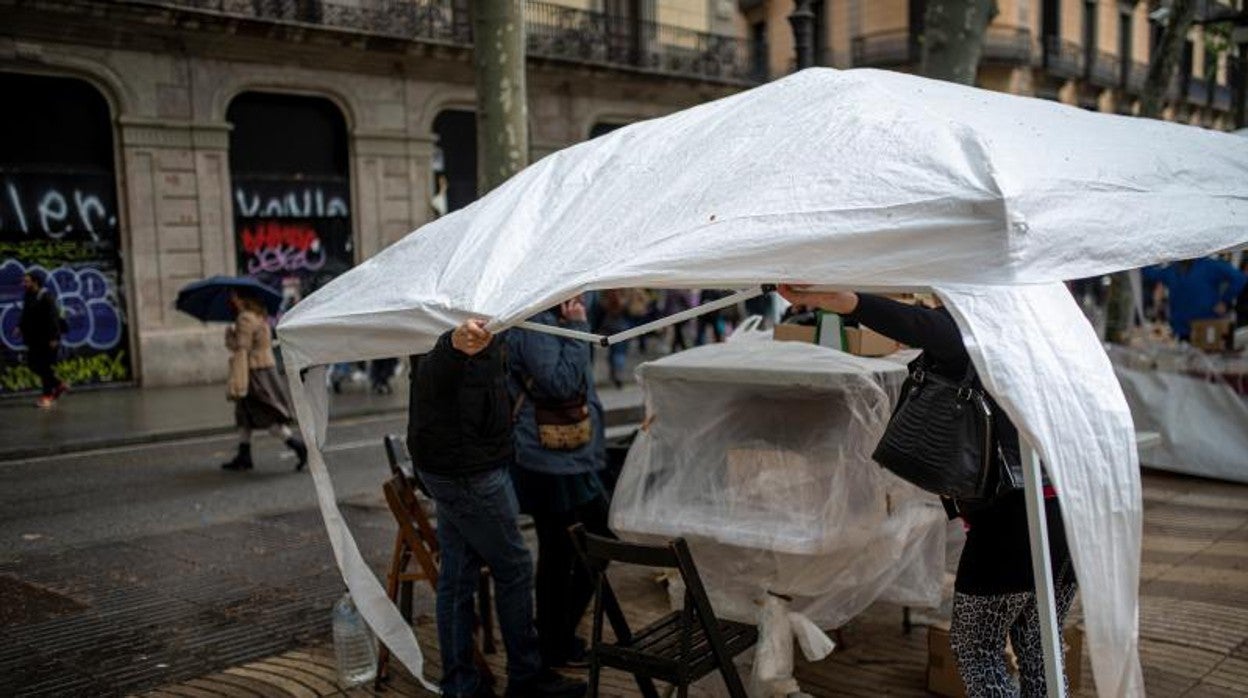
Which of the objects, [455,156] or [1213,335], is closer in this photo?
[1213,335]

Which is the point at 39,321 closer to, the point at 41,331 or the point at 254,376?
the point at 41,331

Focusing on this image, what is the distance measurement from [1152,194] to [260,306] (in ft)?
27.5

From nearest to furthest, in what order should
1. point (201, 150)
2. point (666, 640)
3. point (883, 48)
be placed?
point (666, 640) → point (201, 150) → point (883, 48)

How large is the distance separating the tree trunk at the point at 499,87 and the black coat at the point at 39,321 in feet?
27.2

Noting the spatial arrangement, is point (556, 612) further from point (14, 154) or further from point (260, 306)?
point (14, 154)

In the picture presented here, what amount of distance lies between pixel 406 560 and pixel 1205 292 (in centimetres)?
820

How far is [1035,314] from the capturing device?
2668mm

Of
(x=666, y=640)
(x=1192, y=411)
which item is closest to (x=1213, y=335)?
(x=1192, y=411)

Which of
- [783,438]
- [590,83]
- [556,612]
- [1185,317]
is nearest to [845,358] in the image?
[783,438]

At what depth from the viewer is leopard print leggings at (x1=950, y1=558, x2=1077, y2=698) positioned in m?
3.28

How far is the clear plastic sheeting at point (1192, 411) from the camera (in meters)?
8.15

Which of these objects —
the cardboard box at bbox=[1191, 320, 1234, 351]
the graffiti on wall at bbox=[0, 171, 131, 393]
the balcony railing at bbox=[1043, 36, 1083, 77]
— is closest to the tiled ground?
the cardboard box at bbox=[1191, 320, 1234, 351]

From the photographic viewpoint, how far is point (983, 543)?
3.26 m

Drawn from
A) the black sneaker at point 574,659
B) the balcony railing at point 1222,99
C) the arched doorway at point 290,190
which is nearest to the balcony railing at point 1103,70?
the balcony railing at point 1222,99
